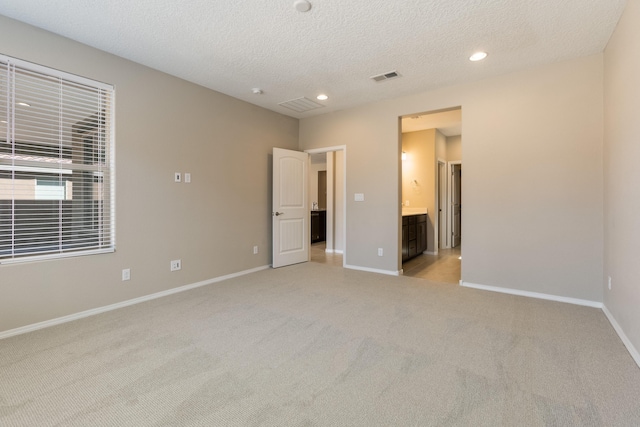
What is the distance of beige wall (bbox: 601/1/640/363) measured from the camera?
2.10 metres

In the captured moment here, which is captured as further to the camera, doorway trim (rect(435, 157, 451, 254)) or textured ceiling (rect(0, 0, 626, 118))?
doorway trim (rect(435, 157, 451, 254))

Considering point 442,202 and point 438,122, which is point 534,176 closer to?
point 438,122

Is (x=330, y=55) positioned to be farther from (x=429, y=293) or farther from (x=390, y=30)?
(x=429, y=293)

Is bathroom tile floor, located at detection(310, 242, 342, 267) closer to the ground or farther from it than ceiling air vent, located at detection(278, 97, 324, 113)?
closer to the ground

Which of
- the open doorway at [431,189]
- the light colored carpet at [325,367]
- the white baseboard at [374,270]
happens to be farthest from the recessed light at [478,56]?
the white baseboard at [374,270]

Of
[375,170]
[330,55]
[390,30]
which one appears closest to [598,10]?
[390,30]

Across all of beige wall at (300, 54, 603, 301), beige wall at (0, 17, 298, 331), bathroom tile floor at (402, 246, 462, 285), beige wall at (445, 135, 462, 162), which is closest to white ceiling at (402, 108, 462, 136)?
beige wall at (445, 135, 462, 162)

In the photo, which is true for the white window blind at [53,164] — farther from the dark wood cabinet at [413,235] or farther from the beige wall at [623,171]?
the beige wall at [623,171]

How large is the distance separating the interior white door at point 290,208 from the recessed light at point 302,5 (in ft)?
8.44

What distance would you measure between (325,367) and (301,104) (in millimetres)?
3802

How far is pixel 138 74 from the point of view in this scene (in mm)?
3254

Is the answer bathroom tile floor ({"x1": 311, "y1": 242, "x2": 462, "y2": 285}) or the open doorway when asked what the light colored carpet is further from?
the open doorway

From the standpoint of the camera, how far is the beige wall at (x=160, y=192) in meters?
2.64

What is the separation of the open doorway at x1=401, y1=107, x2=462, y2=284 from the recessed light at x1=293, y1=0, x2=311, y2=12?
353 centimetres
